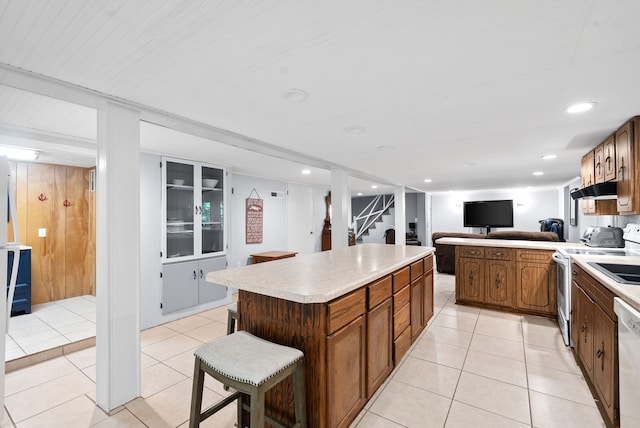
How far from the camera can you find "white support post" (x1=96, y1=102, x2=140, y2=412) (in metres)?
1.97

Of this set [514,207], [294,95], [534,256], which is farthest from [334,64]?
[514,207]

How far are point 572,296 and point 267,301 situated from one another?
9.23 ft

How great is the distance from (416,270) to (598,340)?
133cm

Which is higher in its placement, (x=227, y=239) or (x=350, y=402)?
(x=227, y=239)

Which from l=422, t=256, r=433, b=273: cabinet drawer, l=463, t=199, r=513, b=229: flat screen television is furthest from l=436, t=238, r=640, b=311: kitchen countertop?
l=463, t=199, r=513, b=229: flat screen television

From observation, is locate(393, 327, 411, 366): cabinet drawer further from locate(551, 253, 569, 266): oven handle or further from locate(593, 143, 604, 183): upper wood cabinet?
locate(593, 143, 604, 183): upper wood cabinet

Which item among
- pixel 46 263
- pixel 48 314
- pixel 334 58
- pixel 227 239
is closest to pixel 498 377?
pixel 334 58

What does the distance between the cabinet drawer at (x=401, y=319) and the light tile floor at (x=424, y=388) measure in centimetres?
33

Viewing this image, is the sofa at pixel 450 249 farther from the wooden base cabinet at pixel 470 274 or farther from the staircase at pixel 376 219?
the staircase at pixel 376 219

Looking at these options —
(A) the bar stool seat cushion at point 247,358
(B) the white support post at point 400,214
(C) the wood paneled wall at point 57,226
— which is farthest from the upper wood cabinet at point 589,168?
(C) the wood paneled wall at point 57,226

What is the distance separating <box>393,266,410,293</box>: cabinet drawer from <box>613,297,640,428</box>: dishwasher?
1.25 meters

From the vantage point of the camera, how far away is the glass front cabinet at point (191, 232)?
12.5 feet

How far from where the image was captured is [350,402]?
5.84 feet

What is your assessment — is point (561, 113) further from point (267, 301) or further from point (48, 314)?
point (48, 314)
